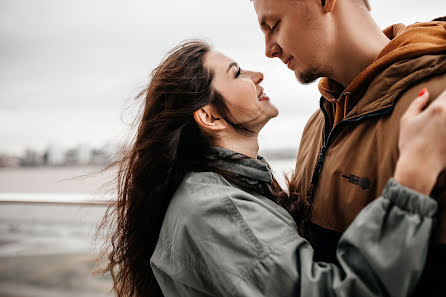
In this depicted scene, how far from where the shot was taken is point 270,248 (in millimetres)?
714

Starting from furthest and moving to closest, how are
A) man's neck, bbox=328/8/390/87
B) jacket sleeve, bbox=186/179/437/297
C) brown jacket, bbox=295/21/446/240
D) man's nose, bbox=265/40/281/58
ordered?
man's nose, bbox=265/40/281/58 < man's neck, bbox=328/8/390/87 < brown jacket, bbox=295/21/446/240 < jacket sleeve, bbox=186/179/437/297

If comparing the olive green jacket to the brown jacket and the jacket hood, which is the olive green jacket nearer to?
the brown jacket

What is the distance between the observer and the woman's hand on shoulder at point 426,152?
0.58m

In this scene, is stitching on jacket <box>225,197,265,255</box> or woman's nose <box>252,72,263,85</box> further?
woman's nose <box>252,72,263,85</box>

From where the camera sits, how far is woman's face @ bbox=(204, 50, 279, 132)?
43.5 inches

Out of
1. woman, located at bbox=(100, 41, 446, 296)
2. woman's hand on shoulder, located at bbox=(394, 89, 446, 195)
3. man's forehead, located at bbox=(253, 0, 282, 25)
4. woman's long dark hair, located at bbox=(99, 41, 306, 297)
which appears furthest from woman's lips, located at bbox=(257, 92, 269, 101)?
woman's hand on shoulder, located at bbox=(394, 89, 446, 195)

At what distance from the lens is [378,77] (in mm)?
788

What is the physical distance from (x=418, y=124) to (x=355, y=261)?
0.90 ft

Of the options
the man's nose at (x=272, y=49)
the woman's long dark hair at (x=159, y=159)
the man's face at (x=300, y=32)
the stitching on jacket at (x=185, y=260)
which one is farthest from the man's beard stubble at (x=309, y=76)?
the stitching on jacket at (x=185, y=260)

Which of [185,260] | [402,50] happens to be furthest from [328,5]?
[185,260]

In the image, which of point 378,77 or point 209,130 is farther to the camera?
point 209,130

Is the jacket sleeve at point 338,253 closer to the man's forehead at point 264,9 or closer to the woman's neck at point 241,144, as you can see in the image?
the woman's neck at point 241,144

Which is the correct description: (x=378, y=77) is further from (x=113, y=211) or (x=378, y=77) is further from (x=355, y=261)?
(x=113, y=211)

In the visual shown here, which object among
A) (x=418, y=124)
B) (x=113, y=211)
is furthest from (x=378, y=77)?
(x=113, y=211)
